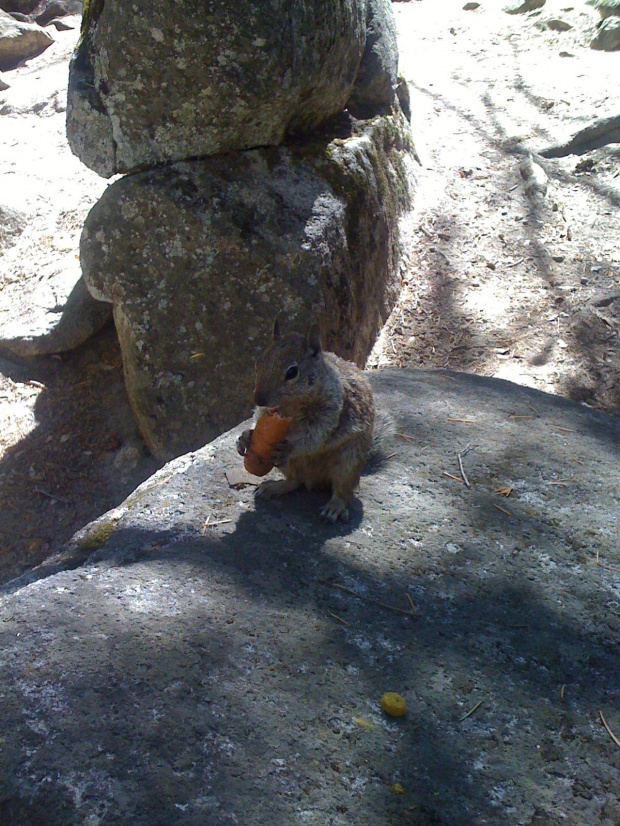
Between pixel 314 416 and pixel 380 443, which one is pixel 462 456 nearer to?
pixel 380 443

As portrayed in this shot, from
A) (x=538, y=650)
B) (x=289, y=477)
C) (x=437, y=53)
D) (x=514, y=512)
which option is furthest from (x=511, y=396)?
(x=437, y=53)

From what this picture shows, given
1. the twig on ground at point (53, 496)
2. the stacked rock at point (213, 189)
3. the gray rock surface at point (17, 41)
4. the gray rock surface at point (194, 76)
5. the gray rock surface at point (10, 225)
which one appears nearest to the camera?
the gray rock surface at point (194, 76)

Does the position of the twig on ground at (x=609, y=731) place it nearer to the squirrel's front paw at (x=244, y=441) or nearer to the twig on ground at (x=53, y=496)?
the squirrel's front paw at (x=244, y=441)

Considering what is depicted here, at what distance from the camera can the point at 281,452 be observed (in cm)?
335

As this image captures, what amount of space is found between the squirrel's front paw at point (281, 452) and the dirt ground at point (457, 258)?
2.64 meters

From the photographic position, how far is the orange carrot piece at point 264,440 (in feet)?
10.7

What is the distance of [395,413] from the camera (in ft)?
14.4

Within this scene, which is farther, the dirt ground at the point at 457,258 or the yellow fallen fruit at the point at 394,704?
the dirt ground at the point at 457,258

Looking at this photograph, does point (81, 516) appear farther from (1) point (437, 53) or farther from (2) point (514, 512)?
(1) point (437, 53)

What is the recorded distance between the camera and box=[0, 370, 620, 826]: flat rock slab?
1.99 meters

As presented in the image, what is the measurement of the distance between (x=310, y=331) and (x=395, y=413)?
122 cm

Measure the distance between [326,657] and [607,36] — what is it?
977 centimetres

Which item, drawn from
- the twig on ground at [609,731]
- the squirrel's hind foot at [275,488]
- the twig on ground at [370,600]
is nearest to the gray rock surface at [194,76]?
the squirrel's hind foot at [275,488]

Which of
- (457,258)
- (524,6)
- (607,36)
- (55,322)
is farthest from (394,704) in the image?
(524,6)
